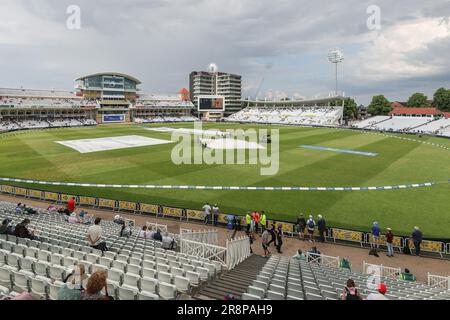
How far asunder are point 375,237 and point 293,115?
121 metres

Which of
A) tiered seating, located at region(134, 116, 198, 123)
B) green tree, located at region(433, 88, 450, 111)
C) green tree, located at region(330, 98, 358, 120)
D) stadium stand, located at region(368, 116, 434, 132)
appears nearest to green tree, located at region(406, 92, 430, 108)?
green tree, located at region(433, 88, 450, 111)

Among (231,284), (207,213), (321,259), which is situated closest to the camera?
(231,284)

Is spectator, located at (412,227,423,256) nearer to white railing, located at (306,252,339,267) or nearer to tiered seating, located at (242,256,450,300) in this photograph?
white railing, located at (306,252,339,267)

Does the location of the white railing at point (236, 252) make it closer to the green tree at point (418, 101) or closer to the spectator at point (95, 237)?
the spectator at point (95, 237)

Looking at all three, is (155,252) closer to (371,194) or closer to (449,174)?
(371,194)

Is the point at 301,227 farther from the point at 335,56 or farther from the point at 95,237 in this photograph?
the point at 335,56

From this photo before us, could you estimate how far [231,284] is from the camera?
8945 millimetres

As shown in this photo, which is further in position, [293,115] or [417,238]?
[293,115]

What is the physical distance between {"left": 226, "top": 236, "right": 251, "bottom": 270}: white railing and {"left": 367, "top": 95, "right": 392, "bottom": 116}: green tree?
13354 centimetres

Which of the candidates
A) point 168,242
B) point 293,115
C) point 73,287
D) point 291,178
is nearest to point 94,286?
point 73,287

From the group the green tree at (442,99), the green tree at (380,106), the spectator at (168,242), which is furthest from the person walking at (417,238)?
the green tree at (442,99)

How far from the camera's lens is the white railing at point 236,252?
38.2 feet

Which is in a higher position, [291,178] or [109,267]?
[109,267]

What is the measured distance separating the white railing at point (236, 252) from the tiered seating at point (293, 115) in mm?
103299
